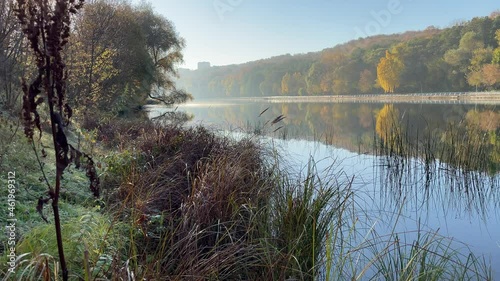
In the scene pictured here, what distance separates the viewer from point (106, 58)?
1177 centimetres

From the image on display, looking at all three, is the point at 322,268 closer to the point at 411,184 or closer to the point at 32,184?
the point at 32,184

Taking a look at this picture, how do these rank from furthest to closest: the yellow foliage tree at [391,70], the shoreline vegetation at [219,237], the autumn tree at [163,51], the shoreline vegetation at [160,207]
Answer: the yellow foliage tree at [391,70] < the autumn tree at [163,51] < the shoreline vegetation at [219,237] < the shoreline vegetation at [160,207]

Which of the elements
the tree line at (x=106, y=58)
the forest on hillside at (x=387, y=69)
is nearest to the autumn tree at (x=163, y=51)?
the tree line at (x=106, y=58)

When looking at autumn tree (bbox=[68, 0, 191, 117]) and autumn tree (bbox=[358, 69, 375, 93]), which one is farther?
autumn tree (bbox=[358, 69, 375, 93])

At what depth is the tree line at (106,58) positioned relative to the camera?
278 inches

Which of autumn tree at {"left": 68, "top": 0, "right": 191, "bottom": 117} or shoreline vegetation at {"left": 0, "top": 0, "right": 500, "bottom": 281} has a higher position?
autumn tree at {"left": 68, "top": 0, "right": 191, "bottom": 117}

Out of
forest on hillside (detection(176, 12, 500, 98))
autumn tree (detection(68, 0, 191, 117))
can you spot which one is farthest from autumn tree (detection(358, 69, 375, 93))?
autumn tree (detection(68, 0, 191, 117))

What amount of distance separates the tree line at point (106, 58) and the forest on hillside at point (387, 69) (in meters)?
4.29

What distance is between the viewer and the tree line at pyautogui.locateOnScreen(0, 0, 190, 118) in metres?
7.05

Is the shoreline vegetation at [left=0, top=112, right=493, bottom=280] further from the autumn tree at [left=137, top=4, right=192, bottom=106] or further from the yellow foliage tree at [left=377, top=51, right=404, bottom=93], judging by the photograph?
the yellow foliage tree at [left=377, top=51, right=404, bottom=93]

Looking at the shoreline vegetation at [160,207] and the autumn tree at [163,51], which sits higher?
the autumn tree at [163,51]

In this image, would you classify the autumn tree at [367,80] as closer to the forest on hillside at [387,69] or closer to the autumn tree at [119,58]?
the forest on hillside at [387,69]

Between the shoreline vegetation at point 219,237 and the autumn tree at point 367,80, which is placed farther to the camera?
the autumn tree at point 367,80

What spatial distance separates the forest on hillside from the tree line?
169 inches
